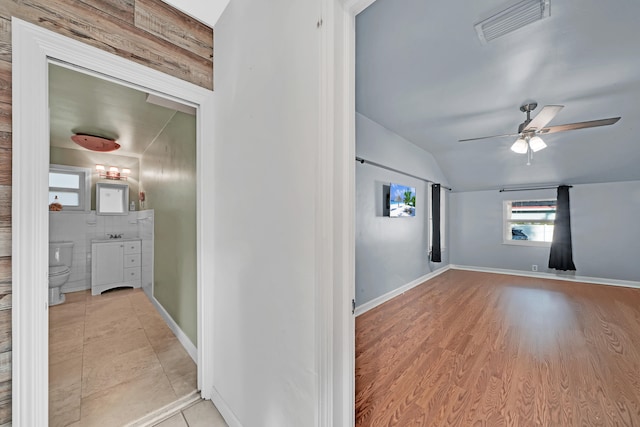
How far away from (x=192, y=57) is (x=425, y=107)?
267cm

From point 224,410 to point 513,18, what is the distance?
326 cm

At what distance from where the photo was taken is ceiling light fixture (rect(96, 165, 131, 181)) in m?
4.18

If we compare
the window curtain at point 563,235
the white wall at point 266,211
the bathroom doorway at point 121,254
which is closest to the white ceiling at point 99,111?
the bathroom doorway at point 121,254

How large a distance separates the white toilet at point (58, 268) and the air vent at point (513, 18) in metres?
5.40

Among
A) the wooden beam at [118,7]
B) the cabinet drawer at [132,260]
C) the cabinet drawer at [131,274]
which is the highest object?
the wooden beam at [118,7]

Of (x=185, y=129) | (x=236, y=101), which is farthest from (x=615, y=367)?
(x=185, y=129)

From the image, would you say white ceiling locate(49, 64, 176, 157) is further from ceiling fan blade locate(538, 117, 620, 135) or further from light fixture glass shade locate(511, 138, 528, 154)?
ceiling fan blade locate(538, 117, 620, 135)

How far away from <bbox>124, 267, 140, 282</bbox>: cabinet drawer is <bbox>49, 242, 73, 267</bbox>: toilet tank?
0.77m

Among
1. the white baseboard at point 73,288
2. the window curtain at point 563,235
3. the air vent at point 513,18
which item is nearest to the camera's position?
the air vent at point 513,18

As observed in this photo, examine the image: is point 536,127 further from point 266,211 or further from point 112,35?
point 112,35

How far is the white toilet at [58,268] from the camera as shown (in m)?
3.18

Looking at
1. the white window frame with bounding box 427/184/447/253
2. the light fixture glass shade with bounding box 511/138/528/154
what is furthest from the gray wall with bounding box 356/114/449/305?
the light fixture glass shade with bounding box 511/138/528/154

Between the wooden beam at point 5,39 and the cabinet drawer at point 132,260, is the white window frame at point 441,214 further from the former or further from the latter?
the cabinet drawer at point 132,260

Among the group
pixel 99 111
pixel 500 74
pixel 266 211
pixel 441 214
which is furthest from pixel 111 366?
pixel 441 214
